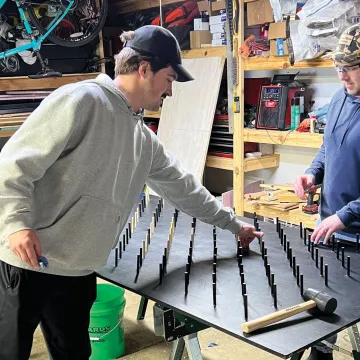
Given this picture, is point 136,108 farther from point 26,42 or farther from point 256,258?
point 26,42

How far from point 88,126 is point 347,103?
3.73ft

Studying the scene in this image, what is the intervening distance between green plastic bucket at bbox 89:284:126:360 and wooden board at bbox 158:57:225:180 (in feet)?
6.10

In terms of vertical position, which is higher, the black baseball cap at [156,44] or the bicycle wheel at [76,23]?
the bicycle wheel at [76,23]

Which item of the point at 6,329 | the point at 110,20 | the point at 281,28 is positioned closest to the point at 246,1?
the point at 281,28

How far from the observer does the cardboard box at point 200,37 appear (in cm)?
424

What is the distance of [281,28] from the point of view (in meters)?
3.30

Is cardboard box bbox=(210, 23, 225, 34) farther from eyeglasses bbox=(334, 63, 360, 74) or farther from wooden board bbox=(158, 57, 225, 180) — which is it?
eyeglasses bbox=(334, 63, 360, 74)

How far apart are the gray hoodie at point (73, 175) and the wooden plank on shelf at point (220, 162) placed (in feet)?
7.89

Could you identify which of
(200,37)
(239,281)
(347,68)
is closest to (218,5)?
(200,37)

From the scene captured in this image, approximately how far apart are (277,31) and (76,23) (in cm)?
231

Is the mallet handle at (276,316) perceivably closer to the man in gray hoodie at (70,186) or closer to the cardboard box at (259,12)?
the man in gray hoodie at (70,186)

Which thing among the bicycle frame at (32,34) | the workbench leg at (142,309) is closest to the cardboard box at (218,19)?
the bicycle frame at (32,34)

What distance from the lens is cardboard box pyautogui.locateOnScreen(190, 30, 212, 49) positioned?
424 cm

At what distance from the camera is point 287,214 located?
3.43m
